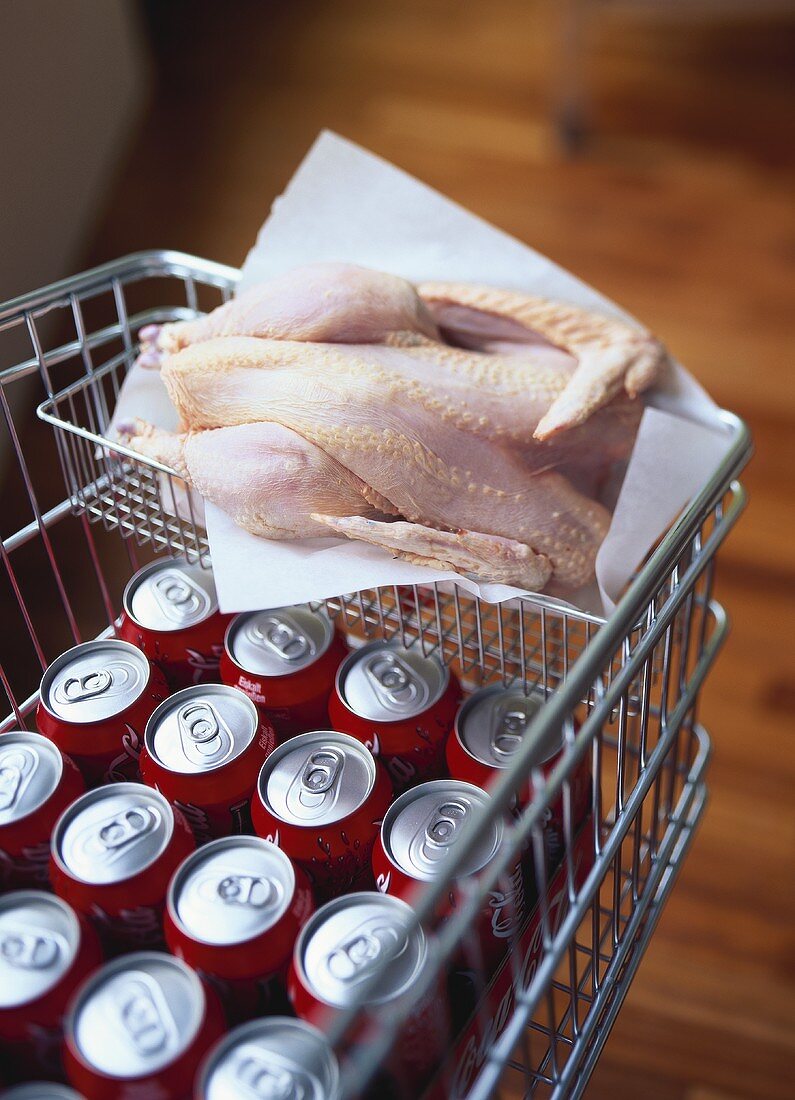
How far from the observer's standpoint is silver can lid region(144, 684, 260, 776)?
0.62 meters

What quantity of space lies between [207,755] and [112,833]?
0.08 metres

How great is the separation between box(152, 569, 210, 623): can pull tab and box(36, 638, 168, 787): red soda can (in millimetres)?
56

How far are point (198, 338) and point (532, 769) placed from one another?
1.42ft

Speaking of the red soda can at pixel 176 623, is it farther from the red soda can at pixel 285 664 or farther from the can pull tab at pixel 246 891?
the can pull tab at pixel 246 891

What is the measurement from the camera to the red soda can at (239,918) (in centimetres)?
52

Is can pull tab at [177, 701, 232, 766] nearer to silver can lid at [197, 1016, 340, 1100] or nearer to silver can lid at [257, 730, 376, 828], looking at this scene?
silver can lid at [257, 730, 376, 828]

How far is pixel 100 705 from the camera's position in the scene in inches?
25.8

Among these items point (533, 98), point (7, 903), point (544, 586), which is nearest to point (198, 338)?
point (544, 586)

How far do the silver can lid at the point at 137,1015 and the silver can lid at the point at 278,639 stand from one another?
0.73 feet

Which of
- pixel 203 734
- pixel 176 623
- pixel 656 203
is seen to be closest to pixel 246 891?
pixel 203 734

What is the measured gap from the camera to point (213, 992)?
0.52 meters

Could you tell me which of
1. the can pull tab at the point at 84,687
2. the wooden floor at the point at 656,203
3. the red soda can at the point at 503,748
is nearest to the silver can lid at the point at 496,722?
the red soda can at the point at 503,748

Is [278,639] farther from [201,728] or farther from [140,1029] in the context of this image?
[140,1029]

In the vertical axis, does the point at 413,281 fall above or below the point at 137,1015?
above
